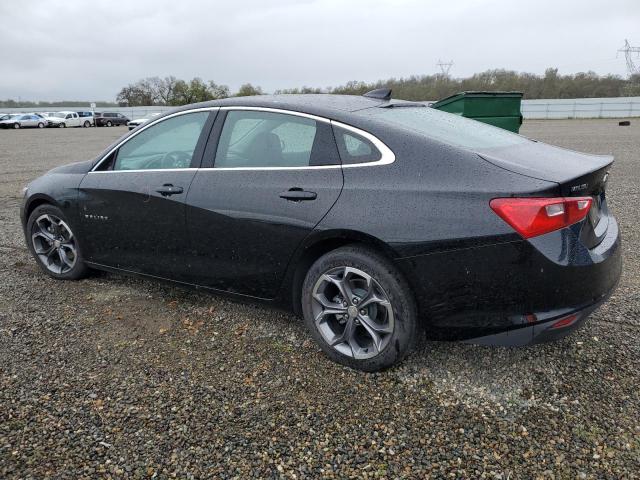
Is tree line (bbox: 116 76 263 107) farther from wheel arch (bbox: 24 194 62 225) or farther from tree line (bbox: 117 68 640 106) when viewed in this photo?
wheel arch (bbox: 24 194 62 225)

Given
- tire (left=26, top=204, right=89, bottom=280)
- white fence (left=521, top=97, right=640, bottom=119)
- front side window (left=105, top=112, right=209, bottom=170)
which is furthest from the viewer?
white fence (left=521, top=97, right=640, bottom=119)

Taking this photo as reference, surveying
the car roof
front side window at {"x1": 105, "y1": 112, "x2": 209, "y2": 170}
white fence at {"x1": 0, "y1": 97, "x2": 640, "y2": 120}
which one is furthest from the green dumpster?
white fence at {"x1": 0, "y1": 97, "x2": 640, "y2": 120}

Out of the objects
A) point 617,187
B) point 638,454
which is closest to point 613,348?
point 638,454

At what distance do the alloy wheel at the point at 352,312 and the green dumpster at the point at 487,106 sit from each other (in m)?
7.01

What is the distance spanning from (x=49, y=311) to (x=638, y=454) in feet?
12.2

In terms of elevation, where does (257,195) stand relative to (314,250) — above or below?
above

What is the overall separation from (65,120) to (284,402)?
2035 inches

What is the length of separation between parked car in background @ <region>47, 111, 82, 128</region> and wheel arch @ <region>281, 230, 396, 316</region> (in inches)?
1995

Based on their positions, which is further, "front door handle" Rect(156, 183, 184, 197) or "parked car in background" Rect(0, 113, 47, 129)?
"parked car in background" Rect(0, 113, 47, 129)

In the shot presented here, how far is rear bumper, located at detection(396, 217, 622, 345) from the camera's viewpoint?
7.95ft

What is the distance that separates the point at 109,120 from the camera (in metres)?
49.4

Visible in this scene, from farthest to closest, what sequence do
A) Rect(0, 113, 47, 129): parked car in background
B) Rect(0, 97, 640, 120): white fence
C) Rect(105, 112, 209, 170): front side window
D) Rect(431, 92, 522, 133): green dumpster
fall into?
Rect(0, 97, 640, 120): white fence
Rect(0, 113, 47, 129): parked car in background
Rect(431, 92, 522, 133): green dumpster
Rect(105, 112, 209, 170): front side window

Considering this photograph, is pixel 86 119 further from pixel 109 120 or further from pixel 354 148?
pixel 354 148

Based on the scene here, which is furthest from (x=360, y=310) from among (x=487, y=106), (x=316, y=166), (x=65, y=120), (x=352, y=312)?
(x=65, y=120)
